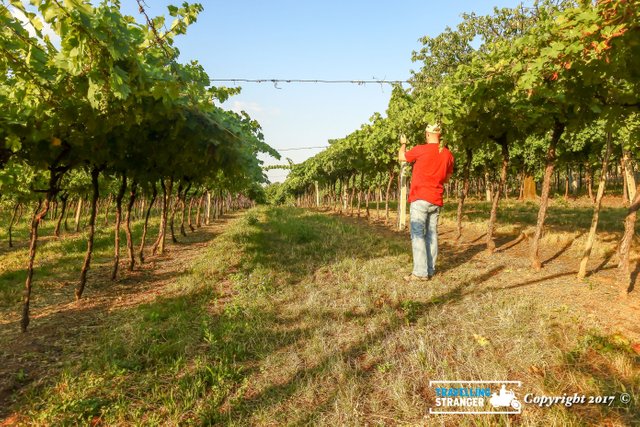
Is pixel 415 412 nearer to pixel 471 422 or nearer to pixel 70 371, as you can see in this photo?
pixel 471 422

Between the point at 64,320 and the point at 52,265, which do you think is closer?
the point at 64,320

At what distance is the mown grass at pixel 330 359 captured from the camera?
3.14 meters

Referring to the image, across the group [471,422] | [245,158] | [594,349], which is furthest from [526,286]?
[245,158]

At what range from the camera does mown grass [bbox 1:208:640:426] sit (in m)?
3.14

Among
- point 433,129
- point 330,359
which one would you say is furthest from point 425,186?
point 330,359

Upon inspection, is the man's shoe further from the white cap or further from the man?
the white cap

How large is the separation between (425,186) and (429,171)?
0.88 feet

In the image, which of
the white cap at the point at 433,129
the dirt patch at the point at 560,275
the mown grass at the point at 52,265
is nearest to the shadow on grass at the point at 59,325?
the mown grass at the point at 52,265

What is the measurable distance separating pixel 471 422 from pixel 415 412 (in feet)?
1.41

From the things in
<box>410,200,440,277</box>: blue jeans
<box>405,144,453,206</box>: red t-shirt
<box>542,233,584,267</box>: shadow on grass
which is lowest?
<box>542,233,584,267</box>: shadow on grass

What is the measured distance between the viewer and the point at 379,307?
5.50m

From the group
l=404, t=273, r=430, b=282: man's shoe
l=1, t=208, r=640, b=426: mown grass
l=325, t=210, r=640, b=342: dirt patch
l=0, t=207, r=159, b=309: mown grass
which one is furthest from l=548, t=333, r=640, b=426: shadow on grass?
l=0, t=207, r=159, b=309: mown grass

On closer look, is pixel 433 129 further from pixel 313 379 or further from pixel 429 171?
pixel 313 379

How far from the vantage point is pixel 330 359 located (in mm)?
3912
